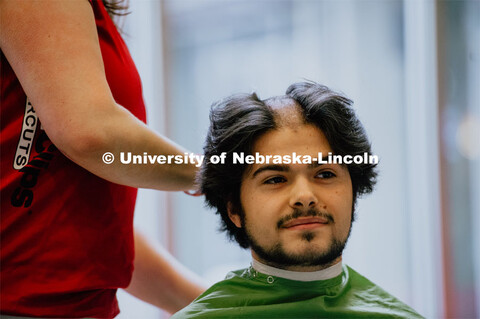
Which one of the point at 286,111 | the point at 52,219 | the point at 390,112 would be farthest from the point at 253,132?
the point at 390,112

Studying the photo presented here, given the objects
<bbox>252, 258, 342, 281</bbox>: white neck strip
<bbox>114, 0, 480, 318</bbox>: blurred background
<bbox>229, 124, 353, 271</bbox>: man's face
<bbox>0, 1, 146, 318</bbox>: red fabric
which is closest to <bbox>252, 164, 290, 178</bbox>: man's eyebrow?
<bbox>229, 124, 353, 271</bbox>: man's face

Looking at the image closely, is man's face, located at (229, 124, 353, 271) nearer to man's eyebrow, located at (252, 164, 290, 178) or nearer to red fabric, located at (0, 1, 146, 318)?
man's eyebrow, located at (252, 164, 290, 178)

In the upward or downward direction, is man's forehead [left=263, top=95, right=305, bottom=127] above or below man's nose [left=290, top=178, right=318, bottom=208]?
above

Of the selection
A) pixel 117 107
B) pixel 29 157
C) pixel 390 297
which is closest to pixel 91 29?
pixel 117 107

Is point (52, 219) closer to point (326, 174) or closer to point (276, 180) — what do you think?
point (276, 180)

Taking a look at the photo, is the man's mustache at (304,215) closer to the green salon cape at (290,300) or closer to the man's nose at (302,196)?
the man's nose at (302,196)

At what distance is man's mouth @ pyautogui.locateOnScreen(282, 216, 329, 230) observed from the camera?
1.05 meters

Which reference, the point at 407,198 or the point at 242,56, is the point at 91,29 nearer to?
the point at 242,56

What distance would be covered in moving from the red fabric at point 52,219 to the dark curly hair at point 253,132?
0.22 meters

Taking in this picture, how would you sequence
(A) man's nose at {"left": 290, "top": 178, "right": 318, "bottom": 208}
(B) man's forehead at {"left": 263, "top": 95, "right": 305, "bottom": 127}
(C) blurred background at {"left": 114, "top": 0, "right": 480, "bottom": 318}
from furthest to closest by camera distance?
(C) blurred background at {"left": 114, "top": 0, "right": 480, "bottom": 318} → (B) man's forehead at {"left": 263, "top": 95, "right": 305, "bottom": 127} → (A) man's nose at {"left": 290, "top": 178, "right": 318, "bottom": 208}

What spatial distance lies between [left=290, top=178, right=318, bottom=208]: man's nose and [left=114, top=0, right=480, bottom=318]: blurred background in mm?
672

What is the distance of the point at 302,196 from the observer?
104 centimetres

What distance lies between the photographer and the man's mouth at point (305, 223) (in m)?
1.05

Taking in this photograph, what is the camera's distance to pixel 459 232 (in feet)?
6.90
